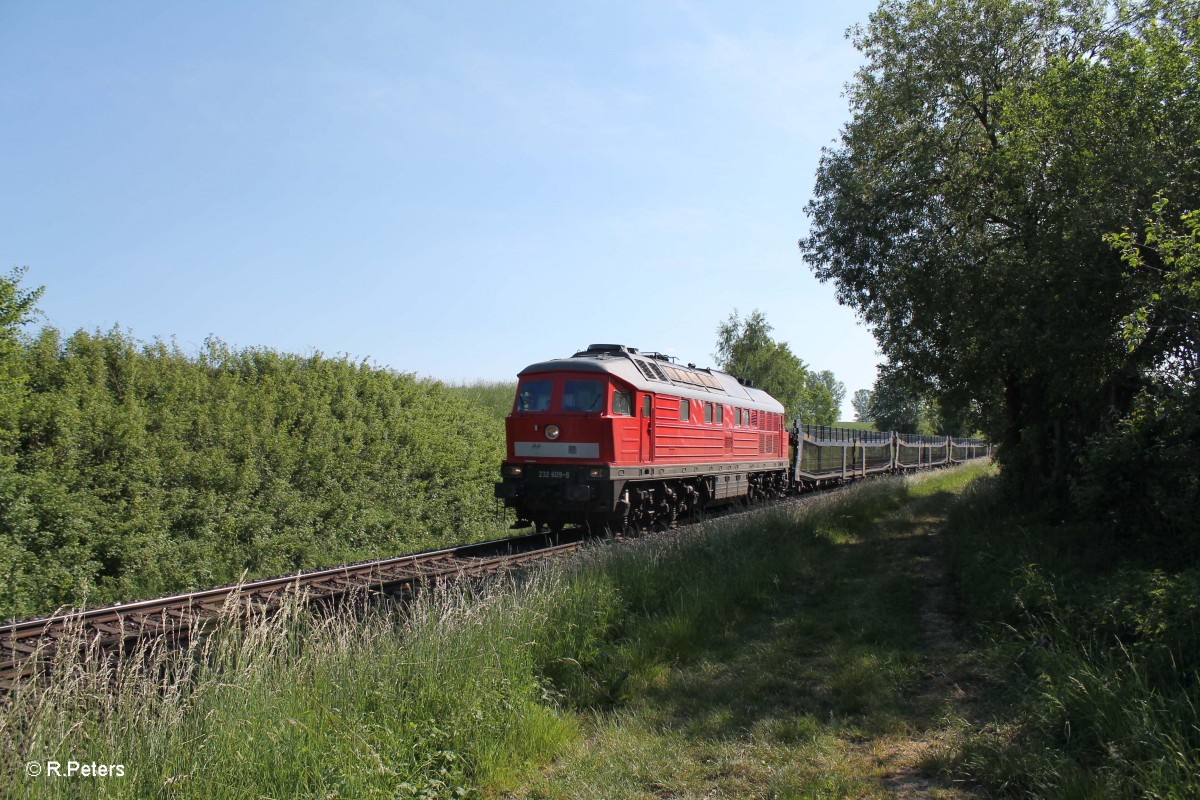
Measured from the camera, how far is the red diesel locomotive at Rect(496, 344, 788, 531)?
13.5 m

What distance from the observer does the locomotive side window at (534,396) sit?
46.9ft

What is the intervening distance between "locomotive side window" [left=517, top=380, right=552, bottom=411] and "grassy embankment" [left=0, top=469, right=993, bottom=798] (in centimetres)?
577

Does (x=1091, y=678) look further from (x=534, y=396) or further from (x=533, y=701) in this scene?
(x=534, y=396)

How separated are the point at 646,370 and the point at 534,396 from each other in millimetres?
2418

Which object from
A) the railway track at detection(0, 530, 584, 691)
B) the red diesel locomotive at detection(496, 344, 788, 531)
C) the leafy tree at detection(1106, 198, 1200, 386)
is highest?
the leafy tree at detection(1106, 198, 1200, 386)

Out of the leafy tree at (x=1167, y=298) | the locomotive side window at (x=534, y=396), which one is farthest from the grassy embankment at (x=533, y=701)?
the locomotive side window at (x=534, y=396)

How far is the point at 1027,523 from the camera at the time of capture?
11875 millimetres

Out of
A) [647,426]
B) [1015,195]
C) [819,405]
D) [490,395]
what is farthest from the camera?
[819,405]

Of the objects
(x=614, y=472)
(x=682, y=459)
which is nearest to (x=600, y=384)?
(x=614, y=472)

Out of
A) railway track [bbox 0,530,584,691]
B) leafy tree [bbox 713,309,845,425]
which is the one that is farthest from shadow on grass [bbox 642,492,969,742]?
leafy tree [bbox 713,309,845,425]

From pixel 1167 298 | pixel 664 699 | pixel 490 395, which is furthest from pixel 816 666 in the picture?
pixel 490 395

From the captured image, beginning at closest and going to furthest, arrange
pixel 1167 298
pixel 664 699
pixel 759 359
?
1. pixel 664 699
2. pixel 1167 298
3. pixel 759 359

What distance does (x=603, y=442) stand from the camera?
13445mm

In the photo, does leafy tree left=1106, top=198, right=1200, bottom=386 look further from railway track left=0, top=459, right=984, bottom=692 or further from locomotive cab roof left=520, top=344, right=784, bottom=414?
locomotive cab roof left=520, top=344, right=784, bottom=414
